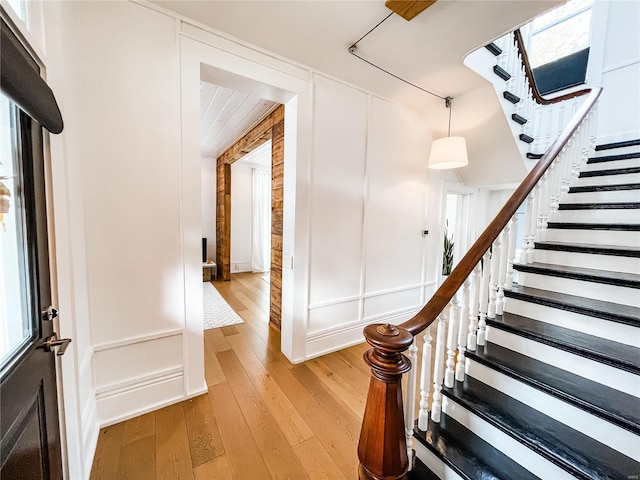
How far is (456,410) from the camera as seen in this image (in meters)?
1.39

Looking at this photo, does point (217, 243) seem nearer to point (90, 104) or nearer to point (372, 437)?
point (90, 104)

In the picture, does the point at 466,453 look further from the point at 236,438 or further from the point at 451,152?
the point at 451,152

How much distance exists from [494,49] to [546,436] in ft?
9.80

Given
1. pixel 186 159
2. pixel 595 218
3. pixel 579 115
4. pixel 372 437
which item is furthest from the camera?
pixel 579 115

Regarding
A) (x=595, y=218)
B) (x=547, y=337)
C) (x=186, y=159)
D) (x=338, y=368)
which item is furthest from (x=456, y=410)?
(x=186, y=159)

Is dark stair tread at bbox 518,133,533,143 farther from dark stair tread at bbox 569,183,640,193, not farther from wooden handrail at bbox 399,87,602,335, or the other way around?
dark stair tread at bbox 569,183,640,193

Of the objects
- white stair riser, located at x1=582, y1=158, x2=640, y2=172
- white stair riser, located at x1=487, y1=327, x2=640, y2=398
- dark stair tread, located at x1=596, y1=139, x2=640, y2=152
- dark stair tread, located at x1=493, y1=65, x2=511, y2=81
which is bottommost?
white stair riser, located at x1=487, y1=327, x2=640, y2=398

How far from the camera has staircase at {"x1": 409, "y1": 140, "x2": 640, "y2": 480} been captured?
1072mm

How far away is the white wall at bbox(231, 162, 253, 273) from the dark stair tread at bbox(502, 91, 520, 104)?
5.04 m

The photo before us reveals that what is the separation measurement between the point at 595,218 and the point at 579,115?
40.4 inches

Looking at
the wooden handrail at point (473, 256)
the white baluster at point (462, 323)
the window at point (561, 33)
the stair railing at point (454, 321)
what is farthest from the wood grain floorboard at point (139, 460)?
the window at point (561, 33)

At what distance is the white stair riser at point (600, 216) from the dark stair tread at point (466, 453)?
198 centimetres

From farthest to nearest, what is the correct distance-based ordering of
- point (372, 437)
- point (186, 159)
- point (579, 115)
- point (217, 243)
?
point (217, 243)
point (579, 115)
point (186, 159)
point (372, 437)

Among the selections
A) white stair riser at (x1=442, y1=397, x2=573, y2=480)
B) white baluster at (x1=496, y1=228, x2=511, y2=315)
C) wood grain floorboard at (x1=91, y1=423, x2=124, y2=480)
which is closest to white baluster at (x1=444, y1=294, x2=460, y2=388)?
white stair riser at (x1=442, y1=397, x2=573, y2=480)
